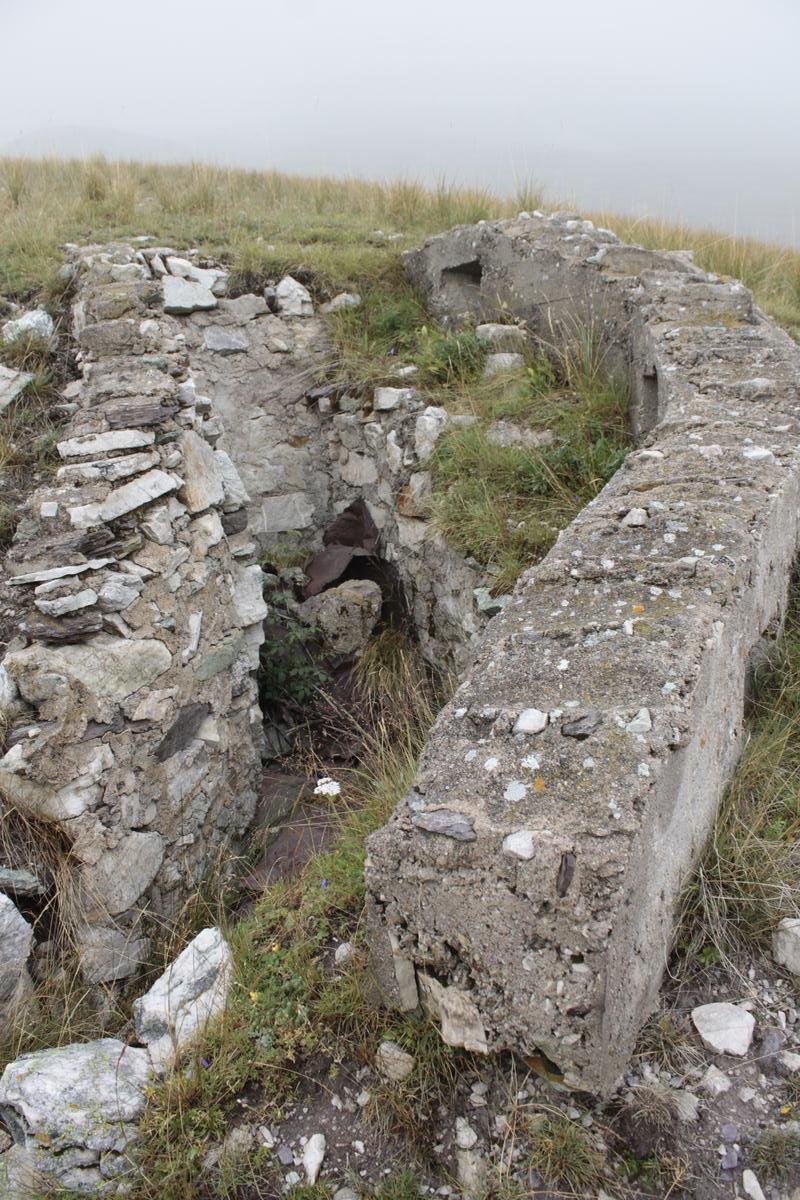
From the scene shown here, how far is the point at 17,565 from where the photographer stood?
324 cm

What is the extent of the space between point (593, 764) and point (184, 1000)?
1.34 m

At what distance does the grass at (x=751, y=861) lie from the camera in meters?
1.97

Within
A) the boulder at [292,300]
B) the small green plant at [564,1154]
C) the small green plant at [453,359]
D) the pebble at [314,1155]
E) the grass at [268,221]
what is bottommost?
the pebble at [314,1155]

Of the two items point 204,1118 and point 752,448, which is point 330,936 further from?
point 752,448

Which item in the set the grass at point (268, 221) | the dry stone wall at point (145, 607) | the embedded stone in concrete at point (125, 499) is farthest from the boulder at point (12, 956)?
the grass at point (268, 221)

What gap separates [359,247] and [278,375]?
1520 millimetres

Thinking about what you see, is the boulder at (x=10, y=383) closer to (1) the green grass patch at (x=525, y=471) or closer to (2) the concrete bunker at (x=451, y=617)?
(2) the concrete bunker at (x=451, y=617)

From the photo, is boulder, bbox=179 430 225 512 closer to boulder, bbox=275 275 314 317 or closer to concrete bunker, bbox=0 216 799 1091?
concrete bunker, bbox=0 216 799 1091

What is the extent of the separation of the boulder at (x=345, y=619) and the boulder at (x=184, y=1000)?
2402 mm

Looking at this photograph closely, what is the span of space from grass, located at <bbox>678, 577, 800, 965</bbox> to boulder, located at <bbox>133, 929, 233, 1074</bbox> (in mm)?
1211

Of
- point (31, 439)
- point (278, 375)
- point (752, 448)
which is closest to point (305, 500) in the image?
point (278, 375)

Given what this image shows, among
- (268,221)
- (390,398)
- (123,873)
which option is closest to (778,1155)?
(123,873)

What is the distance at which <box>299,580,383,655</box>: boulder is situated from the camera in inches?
185

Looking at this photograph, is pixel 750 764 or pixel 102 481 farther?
pixel 102 481
